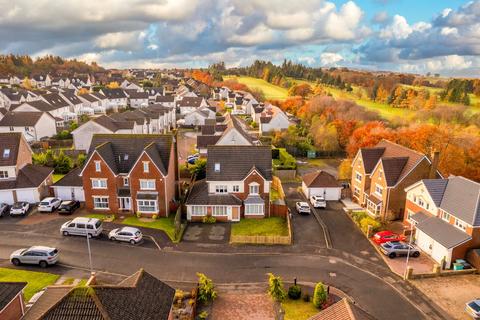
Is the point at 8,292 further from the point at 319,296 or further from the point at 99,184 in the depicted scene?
the point at 99,184

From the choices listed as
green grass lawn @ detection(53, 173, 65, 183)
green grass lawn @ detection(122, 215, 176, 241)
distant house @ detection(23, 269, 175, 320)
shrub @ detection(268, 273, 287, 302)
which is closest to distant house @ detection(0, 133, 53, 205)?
green grass lawn @ detection(53, 173, 65, 183)

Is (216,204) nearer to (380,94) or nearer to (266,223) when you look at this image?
(266,223)

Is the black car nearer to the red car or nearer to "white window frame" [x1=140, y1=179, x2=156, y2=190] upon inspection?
"white window frame" [x1=140, y1=179, x2=156, y2=190]

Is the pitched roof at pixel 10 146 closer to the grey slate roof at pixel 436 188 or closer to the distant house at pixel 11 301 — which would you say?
the distant house at pixel 11 301

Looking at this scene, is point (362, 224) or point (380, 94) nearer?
point (362, 224)

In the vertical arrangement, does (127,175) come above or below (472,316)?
above

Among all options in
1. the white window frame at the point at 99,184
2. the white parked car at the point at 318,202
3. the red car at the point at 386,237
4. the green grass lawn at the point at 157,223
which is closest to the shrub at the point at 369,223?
the red car at the point at 386,237

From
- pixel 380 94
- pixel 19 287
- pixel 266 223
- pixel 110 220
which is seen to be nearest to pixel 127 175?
pixel 110 220
